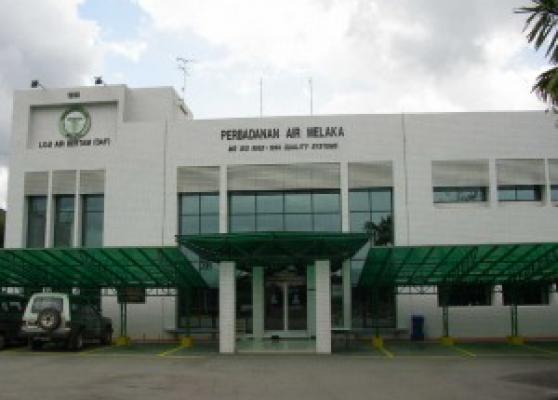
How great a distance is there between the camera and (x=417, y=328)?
87.5ft

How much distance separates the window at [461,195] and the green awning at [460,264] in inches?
144

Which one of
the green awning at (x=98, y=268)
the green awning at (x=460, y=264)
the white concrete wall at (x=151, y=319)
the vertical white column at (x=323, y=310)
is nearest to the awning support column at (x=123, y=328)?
the white concrete wall at (x=151, y=319)

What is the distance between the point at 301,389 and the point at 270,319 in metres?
14.5

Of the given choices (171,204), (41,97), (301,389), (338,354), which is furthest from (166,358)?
(41,97)

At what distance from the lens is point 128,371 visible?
642 inches

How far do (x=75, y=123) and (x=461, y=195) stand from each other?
16.9 metres

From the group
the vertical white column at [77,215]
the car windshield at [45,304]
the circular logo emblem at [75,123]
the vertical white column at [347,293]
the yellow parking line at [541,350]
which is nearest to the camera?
the yellow parking line at [541,350]

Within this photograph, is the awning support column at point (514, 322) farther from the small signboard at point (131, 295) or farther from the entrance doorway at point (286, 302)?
the small signboard at point (131, 295)

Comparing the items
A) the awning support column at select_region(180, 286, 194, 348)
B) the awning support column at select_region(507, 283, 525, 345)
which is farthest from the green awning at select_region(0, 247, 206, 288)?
the awning support column at select_region(507, 283, 525, 345)

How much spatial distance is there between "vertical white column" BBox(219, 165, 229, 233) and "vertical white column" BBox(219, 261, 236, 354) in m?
5.48

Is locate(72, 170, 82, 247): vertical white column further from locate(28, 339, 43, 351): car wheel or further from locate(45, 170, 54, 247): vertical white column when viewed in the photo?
locate(28, 339, 43, 351): car wheel

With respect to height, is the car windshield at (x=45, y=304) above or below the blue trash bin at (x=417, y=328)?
above

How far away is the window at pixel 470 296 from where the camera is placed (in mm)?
27609

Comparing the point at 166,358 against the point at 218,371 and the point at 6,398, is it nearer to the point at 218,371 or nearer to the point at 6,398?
the point at 218,371
